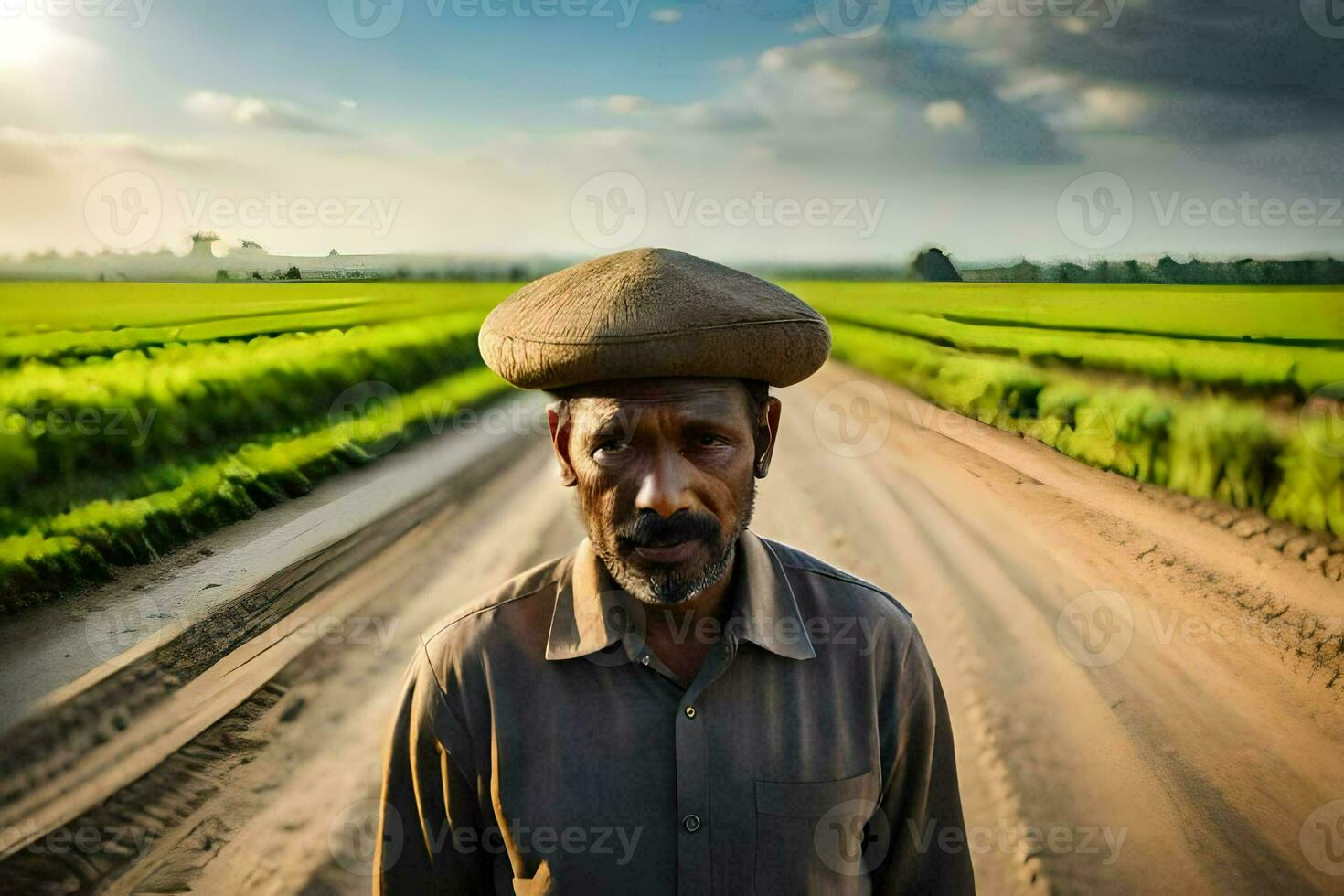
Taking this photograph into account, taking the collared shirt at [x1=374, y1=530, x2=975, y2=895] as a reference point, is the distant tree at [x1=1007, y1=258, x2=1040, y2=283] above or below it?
above

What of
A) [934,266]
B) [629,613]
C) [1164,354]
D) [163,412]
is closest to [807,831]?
[629,613]

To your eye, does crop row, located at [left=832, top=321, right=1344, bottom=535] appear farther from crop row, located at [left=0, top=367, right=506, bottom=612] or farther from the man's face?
crop row, located at [left=0, top=367, right=506, bottom=612]

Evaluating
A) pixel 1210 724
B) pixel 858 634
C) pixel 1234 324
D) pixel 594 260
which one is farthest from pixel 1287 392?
pixel 594 260

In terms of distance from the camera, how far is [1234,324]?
277 inches

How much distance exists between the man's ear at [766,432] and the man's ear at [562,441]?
43 cm

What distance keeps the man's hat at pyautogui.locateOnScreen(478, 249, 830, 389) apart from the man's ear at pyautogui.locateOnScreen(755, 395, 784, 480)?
0.08 metres

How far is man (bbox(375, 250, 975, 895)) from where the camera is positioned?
1811 millimetres

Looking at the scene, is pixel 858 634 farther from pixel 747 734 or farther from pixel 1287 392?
pixel 1287 392

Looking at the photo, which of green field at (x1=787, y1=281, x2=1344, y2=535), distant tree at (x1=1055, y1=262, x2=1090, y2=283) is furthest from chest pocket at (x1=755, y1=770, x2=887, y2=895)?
distant tree at (x1=1055, y1=262, x2=1090, y2=283)

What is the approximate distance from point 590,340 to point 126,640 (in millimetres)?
3704

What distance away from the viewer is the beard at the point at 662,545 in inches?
71.8

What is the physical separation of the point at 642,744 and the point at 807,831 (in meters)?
0.41

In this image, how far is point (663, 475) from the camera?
1803 mm

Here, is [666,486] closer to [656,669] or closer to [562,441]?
[562,441]
